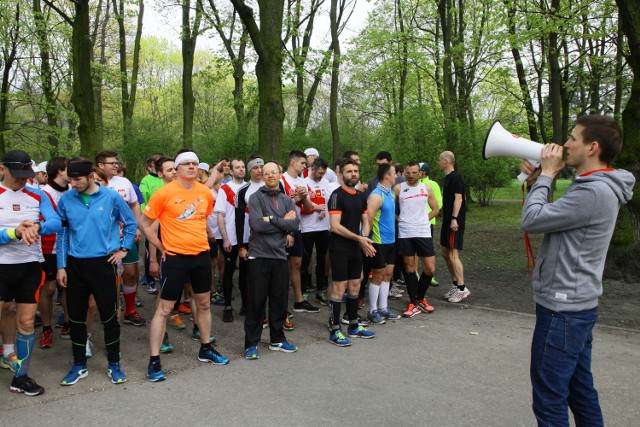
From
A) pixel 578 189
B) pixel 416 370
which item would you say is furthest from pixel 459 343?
pixel 578 189

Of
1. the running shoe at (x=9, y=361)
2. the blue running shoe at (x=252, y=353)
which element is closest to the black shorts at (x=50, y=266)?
the running shoe at (x=9, y=361)

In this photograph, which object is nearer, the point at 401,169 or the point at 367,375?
the point at 367,375

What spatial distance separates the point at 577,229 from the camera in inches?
112

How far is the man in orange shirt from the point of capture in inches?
196

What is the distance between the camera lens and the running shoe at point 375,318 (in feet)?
22.6

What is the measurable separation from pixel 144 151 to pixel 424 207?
775 inches

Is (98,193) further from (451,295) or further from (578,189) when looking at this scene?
(451,295)

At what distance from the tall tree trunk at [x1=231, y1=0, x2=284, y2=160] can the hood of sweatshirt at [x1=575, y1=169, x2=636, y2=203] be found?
7.63m

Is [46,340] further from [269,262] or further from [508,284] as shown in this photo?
[508,284]

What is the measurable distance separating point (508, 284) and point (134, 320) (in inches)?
247

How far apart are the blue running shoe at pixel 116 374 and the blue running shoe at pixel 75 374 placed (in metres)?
0.24

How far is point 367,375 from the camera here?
4.95 meters

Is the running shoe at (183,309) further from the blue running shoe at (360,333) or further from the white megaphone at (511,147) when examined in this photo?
the white megaphone at (511,147)

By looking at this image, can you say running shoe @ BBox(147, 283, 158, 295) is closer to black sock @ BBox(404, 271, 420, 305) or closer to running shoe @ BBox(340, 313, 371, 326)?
running shoe @ BBox(340, 313, 371, 326)
